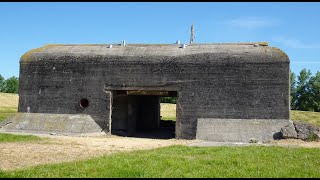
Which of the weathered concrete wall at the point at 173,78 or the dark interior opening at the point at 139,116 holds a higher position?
the weathered concrete wall at the point at 173,78

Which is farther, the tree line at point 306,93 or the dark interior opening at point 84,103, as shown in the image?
the tree line at point 306,93

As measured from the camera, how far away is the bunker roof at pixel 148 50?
17.3m

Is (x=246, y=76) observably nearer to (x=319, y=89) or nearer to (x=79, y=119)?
(x=79, y=119)

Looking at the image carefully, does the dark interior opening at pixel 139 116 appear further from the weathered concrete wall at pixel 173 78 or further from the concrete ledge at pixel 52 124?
the concrete ledge at pixel 52 124

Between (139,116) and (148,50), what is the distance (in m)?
6.70

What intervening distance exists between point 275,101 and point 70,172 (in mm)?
11322

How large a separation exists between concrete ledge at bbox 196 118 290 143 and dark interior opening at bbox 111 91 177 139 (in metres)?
2.60

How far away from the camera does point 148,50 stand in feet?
60.4

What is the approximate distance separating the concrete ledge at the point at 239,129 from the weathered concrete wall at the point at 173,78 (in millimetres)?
242

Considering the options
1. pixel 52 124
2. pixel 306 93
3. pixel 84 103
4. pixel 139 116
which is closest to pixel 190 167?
pixel 84 103

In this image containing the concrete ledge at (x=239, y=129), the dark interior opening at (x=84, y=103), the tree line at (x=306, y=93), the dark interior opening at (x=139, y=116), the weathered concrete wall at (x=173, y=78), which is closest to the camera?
the concrete ledge at (x=239, y=129)

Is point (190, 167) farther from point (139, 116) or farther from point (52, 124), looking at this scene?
point (139, 116)

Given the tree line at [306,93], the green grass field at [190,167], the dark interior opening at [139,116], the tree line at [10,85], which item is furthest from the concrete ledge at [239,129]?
the tree line at [10,85]

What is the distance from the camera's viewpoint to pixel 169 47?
18.7 metres
